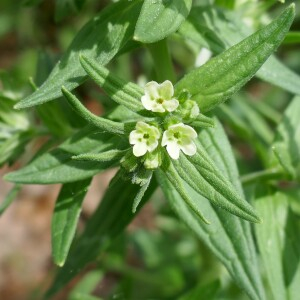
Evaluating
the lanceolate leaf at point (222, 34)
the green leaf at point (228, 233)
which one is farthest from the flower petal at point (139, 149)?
the lanceolate leaf at point (222, 34)

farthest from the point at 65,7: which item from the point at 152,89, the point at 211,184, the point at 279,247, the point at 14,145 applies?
the point at 279,247

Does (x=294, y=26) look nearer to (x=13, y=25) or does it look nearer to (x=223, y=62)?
(x=13, y=25)

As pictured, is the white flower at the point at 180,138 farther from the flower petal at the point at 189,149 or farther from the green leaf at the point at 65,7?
the green leaf at the point at 65,7

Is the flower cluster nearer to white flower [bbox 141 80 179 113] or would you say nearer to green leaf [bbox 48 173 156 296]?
white flower [bbox 141 80 179 113]

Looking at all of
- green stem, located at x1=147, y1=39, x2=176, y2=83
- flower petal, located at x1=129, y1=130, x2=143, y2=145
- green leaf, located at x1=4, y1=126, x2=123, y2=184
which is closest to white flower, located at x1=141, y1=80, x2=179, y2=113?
flower petal, located at x1=129, y1=130, x2=143, y2=145

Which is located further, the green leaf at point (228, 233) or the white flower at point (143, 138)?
the green leaf at point (228, 233)

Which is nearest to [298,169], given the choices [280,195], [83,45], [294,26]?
[280,195]
